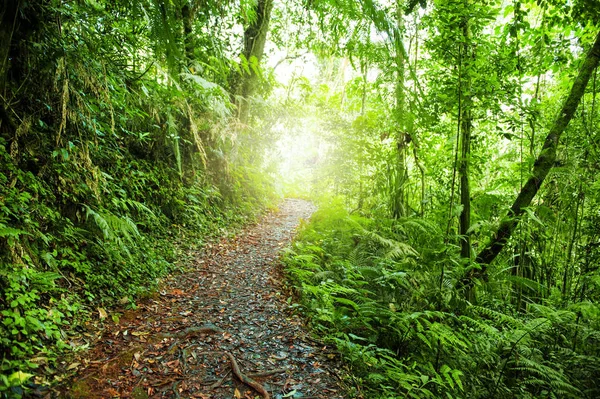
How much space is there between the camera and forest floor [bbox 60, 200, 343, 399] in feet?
9.21

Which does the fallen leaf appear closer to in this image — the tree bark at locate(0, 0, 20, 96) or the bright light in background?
the tree bark at locate(0, 0, 20, 96)

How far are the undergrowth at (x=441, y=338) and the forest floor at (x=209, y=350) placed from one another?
1.26ft

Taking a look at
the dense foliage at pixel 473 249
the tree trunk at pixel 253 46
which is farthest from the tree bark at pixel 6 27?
the tree trunk at pixel 253 46

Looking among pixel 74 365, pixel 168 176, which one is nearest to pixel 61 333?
pixel 74 365

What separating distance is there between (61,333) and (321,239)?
15.9 feet

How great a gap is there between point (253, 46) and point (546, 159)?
7.72 metres

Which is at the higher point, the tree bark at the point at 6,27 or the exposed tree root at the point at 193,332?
the tree bark at the point at 6,27

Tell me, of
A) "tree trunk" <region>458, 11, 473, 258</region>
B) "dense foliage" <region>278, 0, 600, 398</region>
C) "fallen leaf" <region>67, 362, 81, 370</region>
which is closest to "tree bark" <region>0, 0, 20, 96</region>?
"fallen leaf" <region>67, 362, 81, 370</region>

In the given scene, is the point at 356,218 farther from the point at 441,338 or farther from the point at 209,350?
the point at 209,350

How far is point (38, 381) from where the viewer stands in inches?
96.6

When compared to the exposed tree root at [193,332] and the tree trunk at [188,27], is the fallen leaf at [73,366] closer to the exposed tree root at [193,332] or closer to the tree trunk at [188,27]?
the exposed tree root at [193,332]

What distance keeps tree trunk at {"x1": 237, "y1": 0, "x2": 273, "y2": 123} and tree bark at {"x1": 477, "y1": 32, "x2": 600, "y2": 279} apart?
7.07 meters

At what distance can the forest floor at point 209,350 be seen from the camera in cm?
281

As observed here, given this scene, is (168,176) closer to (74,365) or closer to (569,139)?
(74,365)
